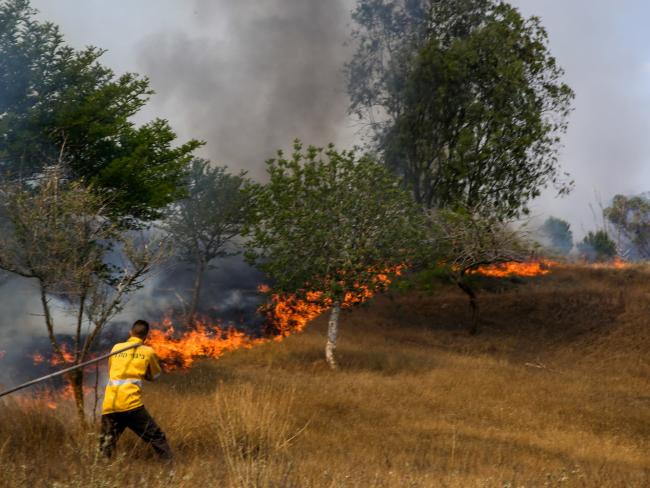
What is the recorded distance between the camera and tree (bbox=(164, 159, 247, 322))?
3058 centimetres

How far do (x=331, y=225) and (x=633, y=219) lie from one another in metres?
59.4

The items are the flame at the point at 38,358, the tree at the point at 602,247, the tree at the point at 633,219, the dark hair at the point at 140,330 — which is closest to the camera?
the dark hair at the point at 140,330

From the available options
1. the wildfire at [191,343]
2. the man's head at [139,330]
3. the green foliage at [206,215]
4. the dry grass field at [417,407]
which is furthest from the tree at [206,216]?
the man's head at [139,330]

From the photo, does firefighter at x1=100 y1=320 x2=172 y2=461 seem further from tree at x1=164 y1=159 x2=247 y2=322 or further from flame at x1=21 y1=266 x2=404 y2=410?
tree at x1=164 y1=159 x2=247 y2=322

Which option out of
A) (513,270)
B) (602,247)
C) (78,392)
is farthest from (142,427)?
(602,247)

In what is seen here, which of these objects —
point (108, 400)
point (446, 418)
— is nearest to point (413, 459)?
point (108, 400)

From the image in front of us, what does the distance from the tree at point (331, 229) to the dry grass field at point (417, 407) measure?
2.64m

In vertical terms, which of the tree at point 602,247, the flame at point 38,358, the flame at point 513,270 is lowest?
the flame at point 38,358

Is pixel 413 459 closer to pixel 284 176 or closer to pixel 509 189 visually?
pixel 284 176

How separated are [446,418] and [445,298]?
56.1 feet

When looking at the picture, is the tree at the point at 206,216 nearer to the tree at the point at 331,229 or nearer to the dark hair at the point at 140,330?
the tree at the point at 331,229

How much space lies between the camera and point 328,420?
42.7 feet

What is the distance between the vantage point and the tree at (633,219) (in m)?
69.9

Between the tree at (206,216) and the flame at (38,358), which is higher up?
the tree at (206,216)
